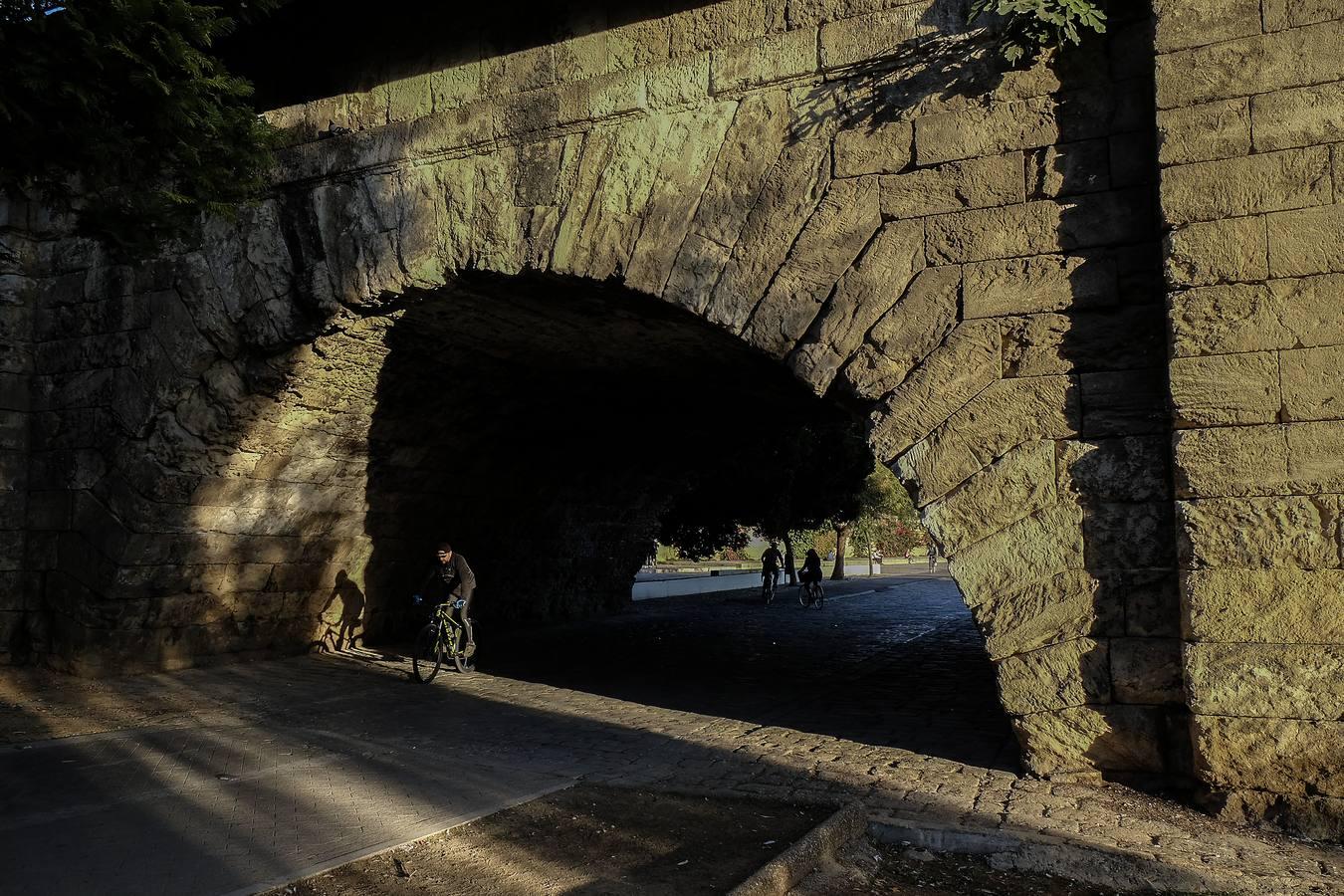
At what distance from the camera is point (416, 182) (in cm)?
664

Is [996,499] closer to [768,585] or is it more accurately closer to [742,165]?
[742,165]

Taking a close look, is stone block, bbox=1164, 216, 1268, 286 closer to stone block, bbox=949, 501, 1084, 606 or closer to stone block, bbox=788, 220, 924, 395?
stone block, bbox=788, 220, 924, 395

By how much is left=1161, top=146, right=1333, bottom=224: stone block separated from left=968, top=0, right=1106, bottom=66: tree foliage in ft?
3.09

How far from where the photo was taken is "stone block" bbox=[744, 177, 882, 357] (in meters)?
5.40

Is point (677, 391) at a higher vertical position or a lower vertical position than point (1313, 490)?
higher

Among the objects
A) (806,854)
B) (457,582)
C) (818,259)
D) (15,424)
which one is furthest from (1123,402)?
(15,424)

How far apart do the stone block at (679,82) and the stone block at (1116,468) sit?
3.01 m

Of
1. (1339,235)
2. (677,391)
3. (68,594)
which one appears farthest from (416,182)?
(1339,235)

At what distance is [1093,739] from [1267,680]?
873 mm

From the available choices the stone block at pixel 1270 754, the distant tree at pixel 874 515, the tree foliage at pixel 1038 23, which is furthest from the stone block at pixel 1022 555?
the distant tree at pixel 874 515

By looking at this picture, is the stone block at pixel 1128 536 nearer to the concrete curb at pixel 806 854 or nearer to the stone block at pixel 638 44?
the concrete curb at pixel 806 854

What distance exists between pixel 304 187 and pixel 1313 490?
21.4ft

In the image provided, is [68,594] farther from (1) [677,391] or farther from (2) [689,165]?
(2) [689,165]

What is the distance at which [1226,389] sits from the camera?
445 centimetres
